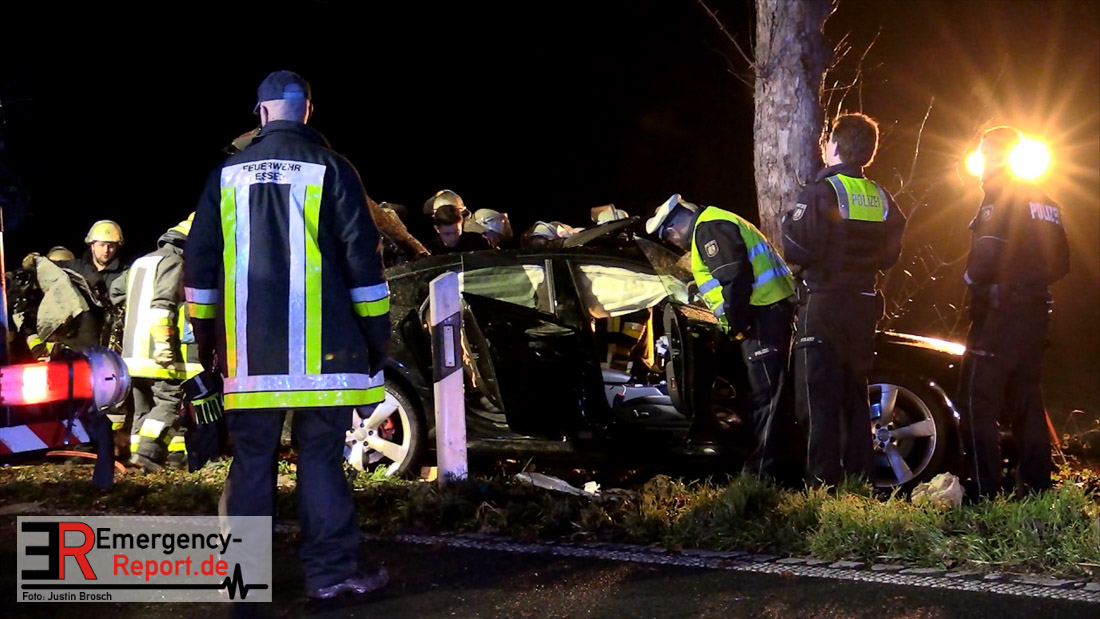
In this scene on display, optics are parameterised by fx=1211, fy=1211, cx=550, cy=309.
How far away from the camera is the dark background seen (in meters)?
14.9

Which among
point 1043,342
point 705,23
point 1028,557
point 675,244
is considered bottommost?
point 1028,557

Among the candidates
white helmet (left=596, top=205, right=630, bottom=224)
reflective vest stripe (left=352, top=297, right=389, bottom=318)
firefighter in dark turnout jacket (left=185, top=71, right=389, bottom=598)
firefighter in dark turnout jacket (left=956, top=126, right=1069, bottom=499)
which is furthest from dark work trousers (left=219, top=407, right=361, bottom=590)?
white helmet (left=596, top=205, right=630, bottom=224)

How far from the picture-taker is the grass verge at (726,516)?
4.43m

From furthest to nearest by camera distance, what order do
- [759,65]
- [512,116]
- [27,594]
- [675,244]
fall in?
[512,116] < [759,65] < [675,244] < [27,594]

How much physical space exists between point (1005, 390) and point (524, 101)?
17.6 metres

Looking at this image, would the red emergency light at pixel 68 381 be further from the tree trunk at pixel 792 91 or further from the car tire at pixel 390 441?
the tree trunk at pixel 792 91

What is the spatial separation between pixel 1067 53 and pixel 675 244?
424 inches

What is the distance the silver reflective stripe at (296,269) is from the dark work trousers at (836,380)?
8.75 ft

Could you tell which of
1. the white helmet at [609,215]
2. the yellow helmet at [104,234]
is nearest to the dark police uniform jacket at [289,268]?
the white helmet at [609,215]

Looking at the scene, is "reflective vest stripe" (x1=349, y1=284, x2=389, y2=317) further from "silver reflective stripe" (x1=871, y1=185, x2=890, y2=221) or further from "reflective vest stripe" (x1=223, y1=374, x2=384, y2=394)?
"silver reflective stripe" (x1=871, y1=185, x2=890, y2=221)

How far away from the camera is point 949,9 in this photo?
15.6 metres

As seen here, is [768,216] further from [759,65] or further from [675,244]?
[675,244]

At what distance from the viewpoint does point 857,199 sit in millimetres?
5668

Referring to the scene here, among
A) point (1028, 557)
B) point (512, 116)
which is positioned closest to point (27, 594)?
point (1028, 557)
